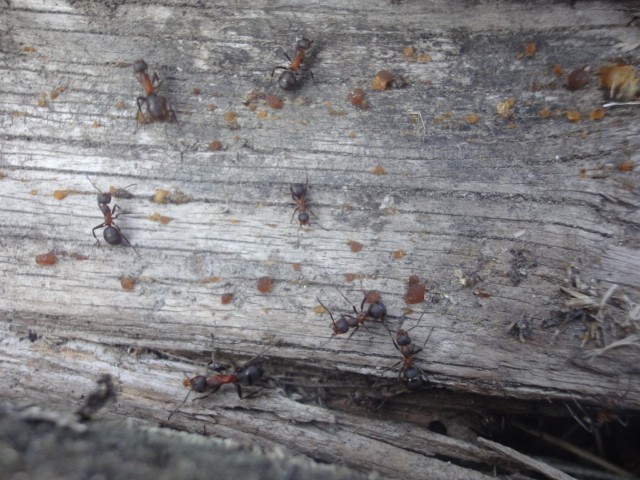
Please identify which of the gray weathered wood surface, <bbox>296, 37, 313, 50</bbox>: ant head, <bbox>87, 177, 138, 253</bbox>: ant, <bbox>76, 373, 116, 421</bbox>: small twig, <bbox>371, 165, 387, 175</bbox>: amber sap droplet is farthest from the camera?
<bbox>296, 37, 313, 50</bbox>: ant head

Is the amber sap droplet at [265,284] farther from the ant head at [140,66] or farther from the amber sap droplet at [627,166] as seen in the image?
the amber sap droplet at [627,166]

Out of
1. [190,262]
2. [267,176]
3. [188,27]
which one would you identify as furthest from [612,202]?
[188,27]

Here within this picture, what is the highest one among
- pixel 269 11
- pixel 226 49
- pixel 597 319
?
pixel 269 11

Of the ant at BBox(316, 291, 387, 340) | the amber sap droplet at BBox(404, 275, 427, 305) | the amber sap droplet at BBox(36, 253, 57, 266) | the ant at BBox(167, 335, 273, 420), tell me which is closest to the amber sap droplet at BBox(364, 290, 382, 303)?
the ant at BBox(316, 291, 387, 340)

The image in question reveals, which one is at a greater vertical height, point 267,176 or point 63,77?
point 63,77

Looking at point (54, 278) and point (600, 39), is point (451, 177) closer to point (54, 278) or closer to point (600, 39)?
point (600, 39)

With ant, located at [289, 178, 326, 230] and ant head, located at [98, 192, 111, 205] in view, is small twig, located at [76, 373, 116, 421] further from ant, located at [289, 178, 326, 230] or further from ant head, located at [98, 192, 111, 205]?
ant, located at [289, 178, 326, 230]

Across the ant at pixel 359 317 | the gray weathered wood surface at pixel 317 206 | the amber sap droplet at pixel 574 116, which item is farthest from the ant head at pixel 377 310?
the amber sap droplet at pixel 574 116

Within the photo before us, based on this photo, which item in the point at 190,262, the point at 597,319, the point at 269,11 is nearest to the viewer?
the point at 597,319
